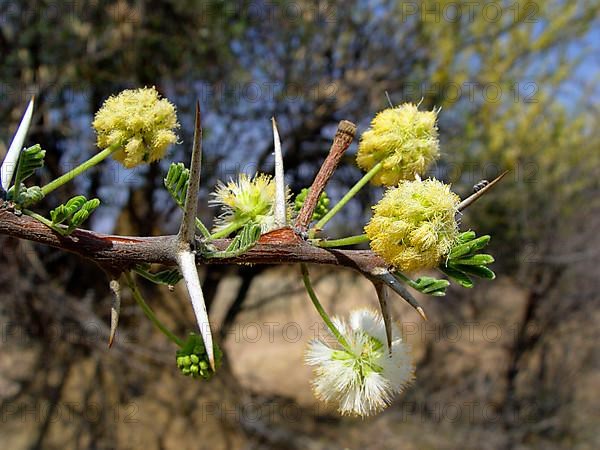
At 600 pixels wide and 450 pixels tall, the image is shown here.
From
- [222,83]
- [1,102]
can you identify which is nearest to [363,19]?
[222,83]

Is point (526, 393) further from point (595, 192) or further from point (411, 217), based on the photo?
point (411, 217)

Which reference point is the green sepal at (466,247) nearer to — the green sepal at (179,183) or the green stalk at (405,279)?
the green stalk at (405,279)

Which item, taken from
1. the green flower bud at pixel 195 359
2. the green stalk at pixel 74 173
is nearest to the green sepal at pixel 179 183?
the green stalk at pixel 74 173

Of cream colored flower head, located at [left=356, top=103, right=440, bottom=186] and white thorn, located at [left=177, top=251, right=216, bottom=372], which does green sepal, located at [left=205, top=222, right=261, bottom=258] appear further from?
cream colored flower head, located at [left=356, top=103, right=440, bottom=186]

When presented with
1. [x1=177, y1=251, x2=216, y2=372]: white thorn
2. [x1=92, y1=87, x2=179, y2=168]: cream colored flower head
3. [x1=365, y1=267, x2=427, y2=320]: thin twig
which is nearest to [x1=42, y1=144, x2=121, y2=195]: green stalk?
[x1=92, y1=87, x2=179, y2=168]: cream colored flower head

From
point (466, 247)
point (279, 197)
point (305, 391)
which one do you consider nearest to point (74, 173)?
point (279, 197)

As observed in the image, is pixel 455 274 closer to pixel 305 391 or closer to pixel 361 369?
pixel 361 369

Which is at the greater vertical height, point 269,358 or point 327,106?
point 327,106
